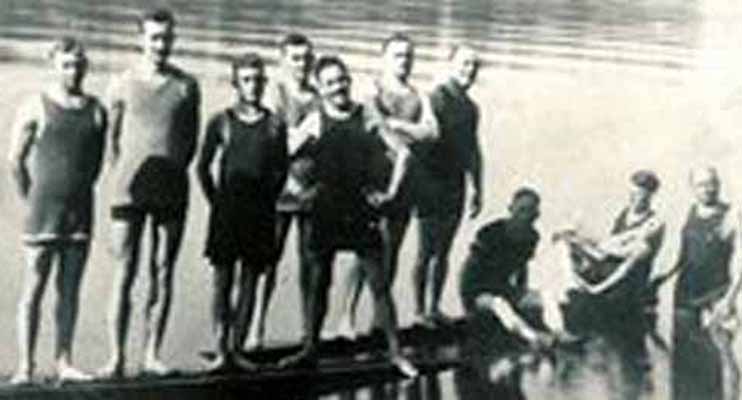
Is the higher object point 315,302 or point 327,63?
point 327,63

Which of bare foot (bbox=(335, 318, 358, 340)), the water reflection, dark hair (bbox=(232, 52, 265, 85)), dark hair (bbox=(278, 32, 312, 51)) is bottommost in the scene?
the water reflection

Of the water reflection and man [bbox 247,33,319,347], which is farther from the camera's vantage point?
the water reflection

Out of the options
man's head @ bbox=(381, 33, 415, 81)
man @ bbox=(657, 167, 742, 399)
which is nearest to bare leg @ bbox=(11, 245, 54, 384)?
man's head @ bbox=(381, 33, 415, 81)

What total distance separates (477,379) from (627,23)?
1.15 feet

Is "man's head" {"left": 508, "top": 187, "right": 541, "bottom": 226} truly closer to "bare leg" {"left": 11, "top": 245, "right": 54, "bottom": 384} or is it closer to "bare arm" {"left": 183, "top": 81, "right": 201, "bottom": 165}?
"bare arm" {"left": 183, "top": 81, "right": 201, "bottom": 165}

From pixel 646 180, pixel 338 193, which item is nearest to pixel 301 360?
pixel 338 193

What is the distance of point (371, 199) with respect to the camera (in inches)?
54.5

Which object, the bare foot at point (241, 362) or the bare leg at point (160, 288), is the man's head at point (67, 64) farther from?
the bare foot at point (241, 362)

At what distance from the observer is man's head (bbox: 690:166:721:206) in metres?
1.46

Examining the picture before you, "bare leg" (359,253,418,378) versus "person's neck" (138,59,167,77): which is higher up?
"person's neck" (138,59,167,77)

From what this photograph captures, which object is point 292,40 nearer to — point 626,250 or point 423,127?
point 423,127

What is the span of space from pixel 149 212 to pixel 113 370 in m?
0.14

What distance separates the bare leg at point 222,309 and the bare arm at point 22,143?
0.17 metres

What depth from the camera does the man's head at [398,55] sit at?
1387 millimetres
